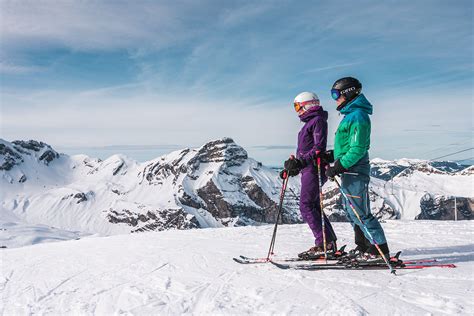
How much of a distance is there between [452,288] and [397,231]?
5840 millimetres

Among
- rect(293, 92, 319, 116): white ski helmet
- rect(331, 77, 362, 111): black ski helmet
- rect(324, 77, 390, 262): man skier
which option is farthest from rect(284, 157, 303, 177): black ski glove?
rect(331, 77, 362, 111): black ski helmet

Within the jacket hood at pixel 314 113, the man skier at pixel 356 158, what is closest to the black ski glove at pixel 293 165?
the man skier at pixel 356 158

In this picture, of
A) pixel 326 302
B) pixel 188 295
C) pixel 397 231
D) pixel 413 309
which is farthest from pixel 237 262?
pixel 397 231

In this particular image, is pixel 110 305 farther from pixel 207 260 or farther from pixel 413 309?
pixel 413 309

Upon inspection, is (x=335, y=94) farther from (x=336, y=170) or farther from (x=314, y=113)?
(x=336, y=170)

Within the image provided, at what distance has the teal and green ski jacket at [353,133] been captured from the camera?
576 centimetres

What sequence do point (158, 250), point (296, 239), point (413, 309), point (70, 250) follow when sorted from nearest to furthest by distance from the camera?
point (413, 309)
point (158, 250)
point (70, 250)
point (296, 239)

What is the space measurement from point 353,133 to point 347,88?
0.82 meters

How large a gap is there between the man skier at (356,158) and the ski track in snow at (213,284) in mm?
600

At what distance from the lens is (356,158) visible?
5758mm

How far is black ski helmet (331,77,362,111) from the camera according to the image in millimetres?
6145

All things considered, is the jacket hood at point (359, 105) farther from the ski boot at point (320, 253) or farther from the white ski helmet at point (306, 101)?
the ski boot at point (320, 253)

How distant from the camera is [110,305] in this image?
4.66 meters

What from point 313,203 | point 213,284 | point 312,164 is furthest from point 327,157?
point 213,284
